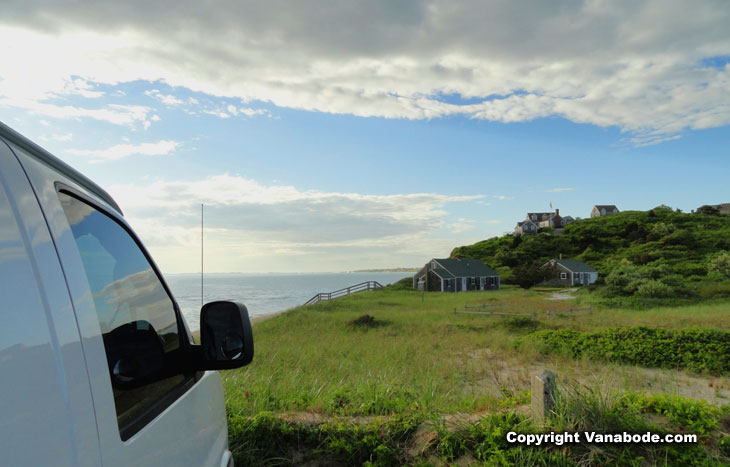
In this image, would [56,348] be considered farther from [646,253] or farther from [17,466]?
[646,253]

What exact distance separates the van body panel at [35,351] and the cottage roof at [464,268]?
59051 millimetres

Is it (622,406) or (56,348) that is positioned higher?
(56,348)

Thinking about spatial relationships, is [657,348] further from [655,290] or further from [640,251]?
[640,251]

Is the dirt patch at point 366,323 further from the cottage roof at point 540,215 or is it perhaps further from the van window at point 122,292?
the cottage roof at point 540,215

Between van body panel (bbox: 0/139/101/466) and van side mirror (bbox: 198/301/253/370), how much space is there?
87cm

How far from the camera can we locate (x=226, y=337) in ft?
6.53

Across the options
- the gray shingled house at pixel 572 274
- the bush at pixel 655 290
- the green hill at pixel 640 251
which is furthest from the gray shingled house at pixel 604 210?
the bush at pixel 655 290

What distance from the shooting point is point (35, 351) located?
0.94 m

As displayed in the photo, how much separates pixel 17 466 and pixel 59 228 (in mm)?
602

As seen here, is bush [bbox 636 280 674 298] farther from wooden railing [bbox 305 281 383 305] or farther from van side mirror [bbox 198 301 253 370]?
van side mirror [bbox 198 301 253 370]

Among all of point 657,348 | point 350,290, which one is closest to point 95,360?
point 657,348

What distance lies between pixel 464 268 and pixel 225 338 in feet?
198

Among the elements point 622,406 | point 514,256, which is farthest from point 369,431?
point 514,256

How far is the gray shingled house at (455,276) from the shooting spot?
58594 millimetres
